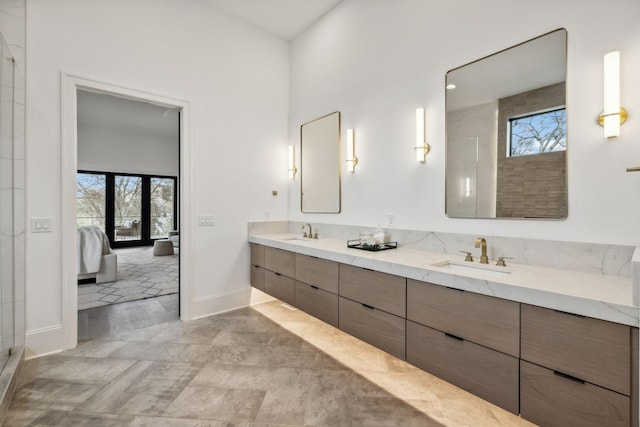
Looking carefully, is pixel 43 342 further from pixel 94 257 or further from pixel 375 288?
pixel 375 288

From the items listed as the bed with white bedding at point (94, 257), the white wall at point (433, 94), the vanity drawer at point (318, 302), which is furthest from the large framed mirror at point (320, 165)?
the bed with white bedding at point (94, 257)

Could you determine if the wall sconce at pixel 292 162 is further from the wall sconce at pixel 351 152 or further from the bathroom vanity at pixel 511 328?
the bathroom vanity at pixel 511 328

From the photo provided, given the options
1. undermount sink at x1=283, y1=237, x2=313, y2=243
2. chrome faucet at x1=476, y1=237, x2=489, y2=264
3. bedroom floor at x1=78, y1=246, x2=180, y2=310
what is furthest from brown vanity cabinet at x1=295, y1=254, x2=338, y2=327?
bedroom floor at x1=78, y1=246, x2=180, y2=310

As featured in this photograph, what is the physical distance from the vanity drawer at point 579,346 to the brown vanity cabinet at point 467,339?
2.4 inches

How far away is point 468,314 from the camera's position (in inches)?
60.4

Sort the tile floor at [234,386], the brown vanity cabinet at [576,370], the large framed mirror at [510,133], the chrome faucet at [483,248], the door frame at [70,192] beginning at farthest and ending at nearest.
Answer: the door frame at [70,192] < the chrome faucet at [483,248] < the large framed mirror at [510,133] < the tile floor at [234,386] < the brown vanity cabinet at [576,370]

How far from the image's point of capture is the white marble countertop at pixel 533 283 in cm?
115

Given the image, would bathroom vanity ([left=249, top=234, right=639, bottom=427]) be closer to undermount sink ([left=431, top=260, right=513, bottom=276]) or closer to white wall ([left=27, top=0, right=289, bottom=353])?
undermount sink ([left=431, top=260, right=513, bottom=276])

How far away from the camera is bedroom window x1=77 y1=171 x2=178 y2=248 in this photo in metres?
7.29

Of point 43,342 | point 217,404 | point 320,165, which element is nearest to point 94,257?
point 43,342

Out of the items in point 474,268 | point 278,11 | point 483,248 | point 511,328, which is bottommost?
point 511,328

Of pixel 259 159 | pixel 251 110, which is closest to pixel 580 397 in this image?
pixel 259 159

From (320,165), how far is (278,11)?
1800 millimetres

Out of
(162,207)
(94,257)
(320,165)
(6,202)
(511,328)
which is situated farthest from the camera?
(162,207)
